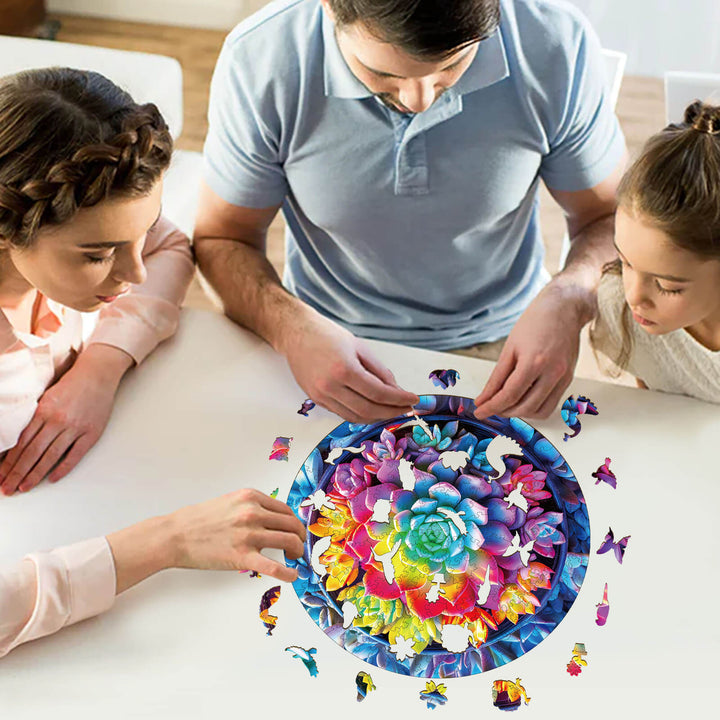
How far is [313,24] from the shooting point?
123 cm

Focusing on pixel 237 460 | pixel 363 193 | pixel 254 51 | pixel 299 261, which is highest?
pixel 254 51

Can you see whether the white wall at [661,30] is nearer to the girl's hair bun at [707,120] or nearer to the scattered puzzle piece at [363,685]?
the girl's hair bun at [707,120]

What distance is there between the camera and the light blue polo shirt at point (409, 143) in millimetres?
1237

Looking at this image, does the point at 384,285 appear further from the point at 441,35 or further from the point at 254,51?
the point at 441,35

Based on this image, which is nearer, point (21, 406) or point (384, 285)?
point (21, 406)

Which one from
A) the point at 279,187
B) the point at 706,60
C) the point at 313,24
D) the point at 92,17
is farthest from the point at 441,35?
the point at 92,17

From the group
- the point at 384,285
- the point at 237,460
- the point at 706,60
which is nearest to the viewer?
the point at 237,460

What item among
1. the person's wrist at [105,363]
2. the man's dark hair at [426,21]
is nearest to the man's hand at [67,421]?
the person's wrist at [105,363]

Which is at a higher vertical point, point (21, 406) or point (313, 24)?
point (313, 24)

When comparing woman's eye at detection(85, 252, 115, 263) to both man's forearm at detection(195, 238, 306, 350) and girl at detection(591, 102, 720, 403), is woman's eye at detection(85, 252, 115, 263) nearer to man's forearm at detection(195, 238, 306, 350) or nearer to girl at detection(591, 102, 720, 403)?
man's forearm at detection(195, 238, 306, 350)

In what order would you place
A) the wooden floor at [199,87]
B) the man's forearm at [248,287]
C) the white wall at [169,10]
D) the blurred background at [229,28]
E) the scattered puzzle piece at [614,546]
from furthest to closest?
the white wall at [169,10], the blurred background at [229,28], the wooden floor at [199,87], the man's forearm at [248,287], the scattered puzzle piece at [614,546]

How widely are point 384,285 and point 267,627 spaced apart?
2.18ft

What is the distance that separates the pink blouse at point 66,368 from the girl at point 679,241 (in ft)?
1.93

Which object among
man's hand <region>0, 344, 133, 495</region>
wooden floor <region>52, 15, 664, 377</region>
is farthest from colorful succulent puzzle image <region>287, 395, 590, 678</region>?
wooden floor <region>52, 15, 664, 377</region>
